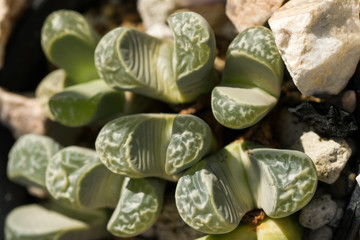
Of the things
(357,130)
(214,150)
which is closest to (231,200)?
(214,150)

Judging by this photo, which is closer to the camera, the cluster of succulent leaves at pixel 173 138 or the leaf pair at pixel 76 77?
the cluster of succulent leaves at pixel 173 138

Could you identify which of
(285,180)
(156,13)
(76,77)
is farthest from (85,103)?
(285,180)

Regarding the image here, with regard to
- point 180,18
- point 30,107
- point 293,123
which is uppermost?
point 180,18

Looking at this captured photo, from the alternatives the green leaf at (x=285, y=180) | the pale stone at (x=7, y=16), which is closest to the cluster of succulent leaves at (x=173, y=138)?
the green leaf at (x=285, y=180)

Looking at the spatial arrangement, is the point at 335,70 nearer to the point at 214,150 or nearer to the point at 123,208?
the point at 214,150

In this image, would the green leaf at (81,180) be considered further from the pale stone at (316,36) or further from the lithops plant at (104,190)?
the pale stone at (316,36)

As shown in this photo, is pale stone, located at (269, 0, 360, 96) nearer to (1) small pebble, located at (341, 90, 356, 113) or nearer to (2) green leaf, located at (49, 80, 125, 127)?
(1) small pebble, located at (341, 90, 356, 113)
